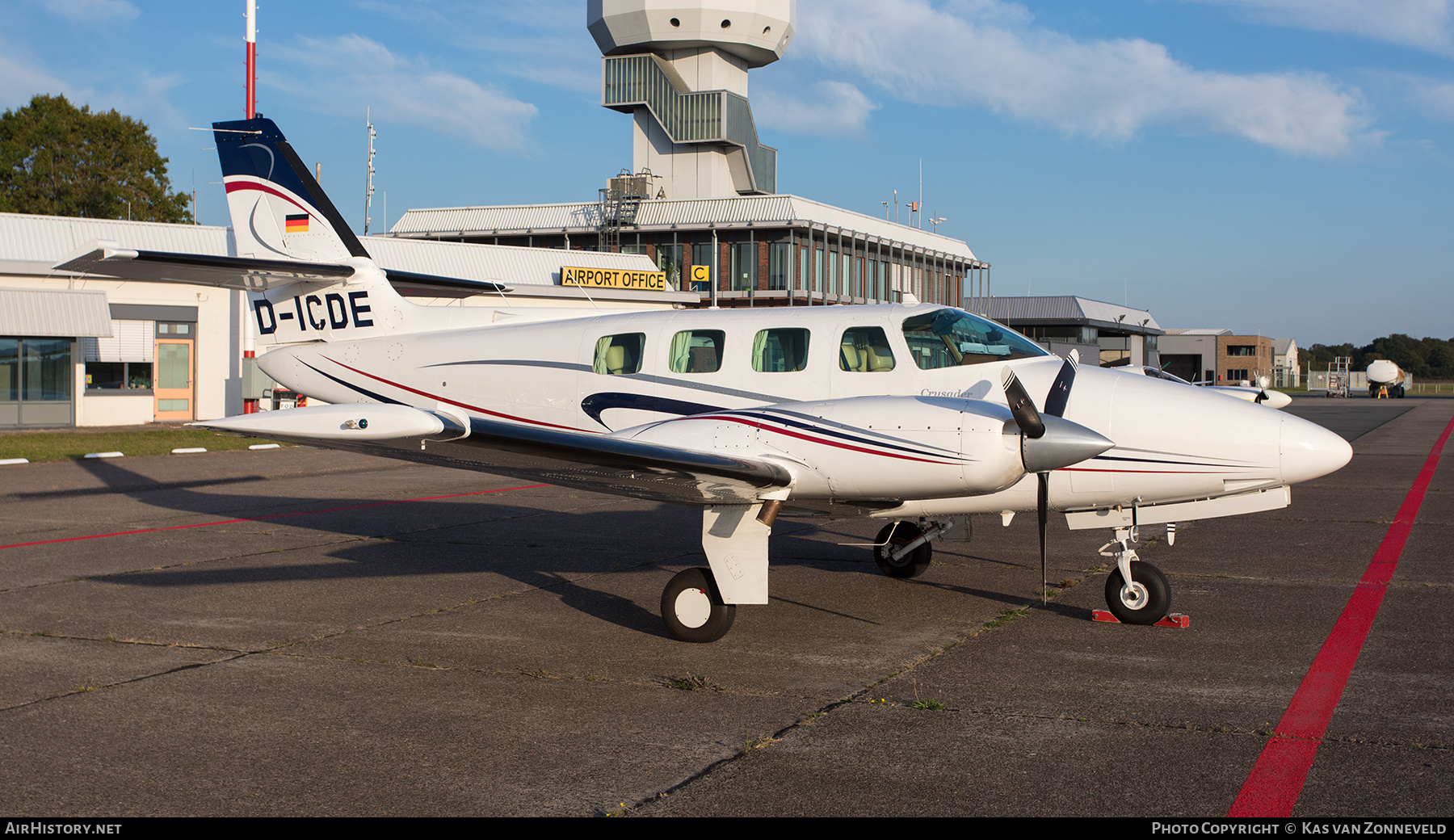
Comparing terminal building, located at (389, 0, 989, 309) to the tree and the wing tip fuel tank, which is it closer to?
the tree

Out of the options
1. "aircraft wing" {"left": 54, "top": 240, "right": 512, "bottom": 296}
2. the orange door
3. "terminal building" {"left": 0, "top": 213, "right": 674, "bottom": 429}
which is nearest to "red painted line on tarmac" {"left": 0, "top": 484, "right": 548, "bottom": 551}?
"aircraft wing" {"left": 54, "top": 240, "right": 512, "bottom": 296}

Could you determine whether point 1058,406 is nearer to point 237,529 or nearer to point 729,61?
point 237,529

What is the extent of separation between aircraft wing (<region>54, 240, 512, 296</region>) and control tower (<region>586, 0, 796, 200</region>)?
163ft

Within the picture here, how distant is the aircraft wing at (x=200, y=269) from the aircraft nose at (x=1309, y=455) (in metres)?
9.03

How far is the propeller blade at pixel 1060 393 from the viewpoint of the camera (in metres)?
7.97

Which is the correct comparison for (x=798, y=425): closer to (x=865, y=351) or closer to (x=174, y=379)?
(x=865, y=351)

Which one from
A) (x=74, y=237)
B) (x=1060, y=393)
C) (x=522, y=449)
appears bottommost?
(x=522, y=449)

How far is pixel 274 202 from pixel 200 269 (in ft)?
5.72

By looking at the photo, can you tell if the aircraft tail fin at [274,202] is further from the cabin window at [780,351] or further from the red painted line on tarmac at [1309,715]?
the red painted line on tarmac at [1309,715]

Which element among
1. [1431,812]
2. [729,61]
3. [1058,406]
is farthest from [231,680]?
[729,61]

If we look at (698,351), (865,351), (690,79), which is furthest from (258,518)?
(690,79)

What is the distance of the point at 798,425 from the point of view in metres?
7.72

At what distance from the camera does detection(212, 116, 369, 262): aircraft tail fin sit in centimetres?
1216

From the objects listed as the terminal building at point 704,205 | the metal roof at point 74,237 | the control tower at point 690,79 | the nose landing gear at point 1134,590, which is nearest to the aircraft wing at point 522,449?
the nose landing gear at point 1134,590
